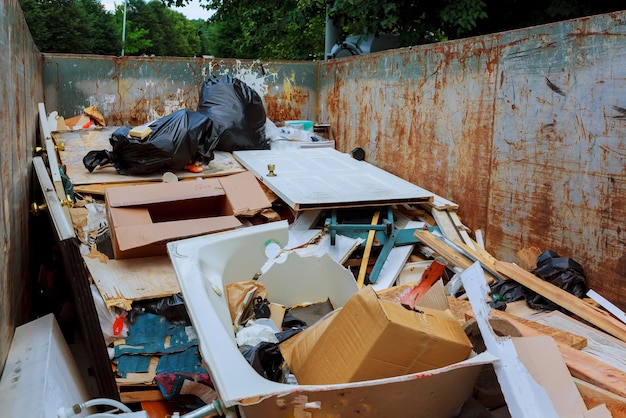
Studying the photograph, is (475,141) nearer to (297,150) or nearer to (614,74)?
(614,74)

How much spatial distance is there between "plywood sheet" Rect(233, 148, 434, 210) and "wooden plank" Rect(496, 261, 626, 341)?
1132 mm

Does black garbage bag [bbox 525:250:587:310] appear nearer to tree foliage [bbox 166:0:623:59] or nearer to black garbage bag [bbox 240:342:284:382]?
black garbage bag [bbox 240:342:284:382]

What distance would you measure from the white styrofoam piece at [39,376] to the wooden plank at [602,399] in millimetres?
1735

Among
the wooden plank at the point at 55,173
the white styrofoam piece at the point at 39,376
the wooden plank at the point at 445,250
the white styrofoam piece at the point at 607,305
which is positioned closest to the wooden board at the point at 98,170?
the wooden plank at the point at 55,173

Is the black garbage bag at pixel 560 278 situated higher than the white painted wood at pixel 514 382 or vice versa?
the white painted wood at pixel 514 382

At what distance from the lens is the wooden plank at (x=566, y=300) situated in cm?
279

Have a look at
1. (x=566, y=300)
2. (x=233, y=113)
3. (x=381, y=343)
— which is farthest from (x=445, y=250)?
(x=233, y=113)

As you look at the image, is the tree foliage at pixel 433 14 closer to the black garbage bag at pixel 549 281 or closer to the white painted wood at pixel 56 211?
the black garbage bag at pixel 549 281

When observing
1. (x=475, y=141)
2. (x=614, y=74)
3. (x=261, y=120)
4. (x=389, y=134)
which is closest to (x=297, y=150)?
(x=261, y=120)

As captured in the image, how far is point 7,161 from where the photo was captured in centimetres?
247

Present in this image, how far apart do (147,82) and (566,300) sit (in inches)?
208

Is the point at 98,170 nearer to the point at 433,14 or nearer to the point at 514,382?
the point at 514,382

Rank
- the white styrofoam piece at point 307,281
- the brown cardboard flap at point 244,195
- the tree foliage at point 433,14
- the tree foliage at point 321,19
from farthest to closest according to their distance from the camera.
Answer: the tree foliage at point 321,19 < the tree foliage at point 433,14 < the brown cardboard flap at point 244,195 < the white styrofoam piece at point 307,281

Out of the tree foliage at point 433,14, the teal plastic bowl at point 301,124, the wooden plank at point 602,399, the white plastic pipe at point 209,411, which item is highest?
the tree foliage at point 433,14
